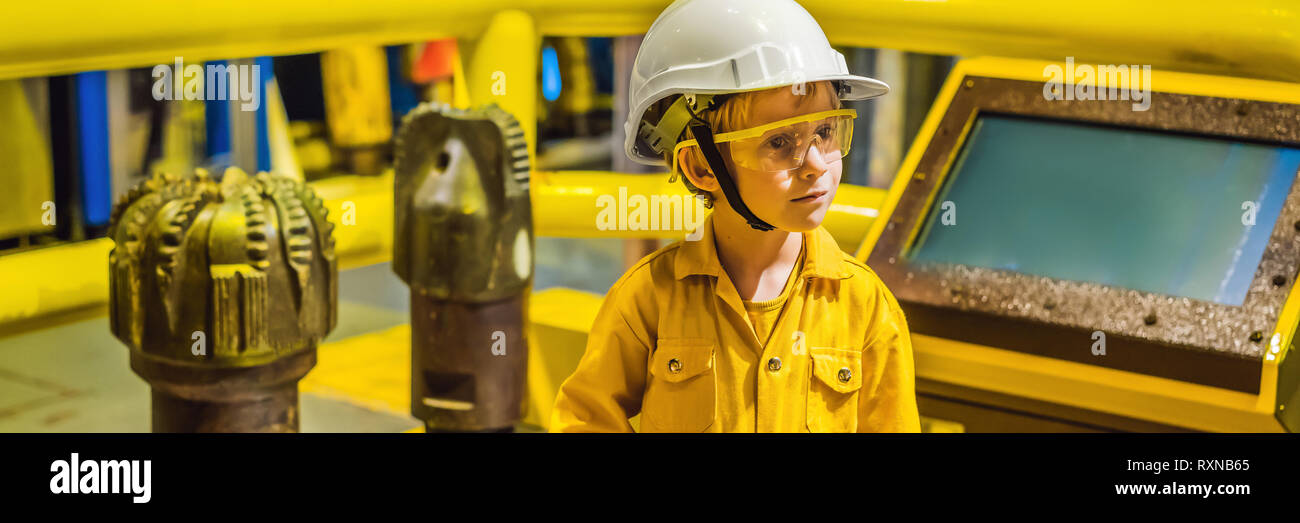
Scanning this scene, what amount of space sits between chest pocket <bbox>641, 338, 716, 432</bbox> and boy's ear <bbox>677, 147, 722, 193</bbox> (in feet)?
0.55

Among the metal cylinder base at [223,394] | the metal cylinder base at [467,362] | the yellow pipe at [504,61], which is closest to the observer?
the metal cylinder base at [223,394]

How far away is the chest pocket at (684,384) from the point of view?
149cm

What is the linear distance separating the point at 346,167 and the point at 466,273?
2.38 metres

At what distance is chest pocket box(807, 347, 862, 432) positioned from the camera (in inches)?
58.8

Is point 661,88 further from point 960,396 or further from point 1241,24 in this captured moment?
point 1241,24

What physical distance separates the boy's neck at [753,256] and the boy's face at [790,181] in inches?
2.0

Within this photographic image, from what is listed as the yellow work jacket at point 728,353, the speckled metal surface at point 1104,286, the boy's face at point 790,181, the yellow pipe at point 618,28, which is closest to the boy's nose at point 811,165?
the boy's face at point 790,181

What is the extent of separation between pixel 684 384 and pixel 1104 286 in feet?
2.41

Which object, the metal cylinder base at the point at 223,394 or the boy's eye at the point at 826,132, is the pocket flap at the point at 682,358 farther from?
the metal cylinder base at the point at 223,394

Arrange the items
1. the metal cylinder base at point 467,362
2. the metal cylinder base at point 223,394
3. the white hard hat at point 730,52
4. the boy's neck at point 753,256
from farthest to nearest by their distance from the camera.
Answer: the metal cylinder base at point 467,362, the metal cylinder base at point 223,394, the boy's neck at point 753,256, the white hard hat at point 730,52

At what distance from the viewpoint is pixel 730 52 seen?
1.41 m

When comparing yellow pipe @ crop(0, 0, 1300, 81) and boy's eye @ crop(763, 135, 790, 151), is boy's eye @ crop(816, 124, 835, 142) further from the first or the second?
yellow pipe @ crop(0, 0, 1300, 81)

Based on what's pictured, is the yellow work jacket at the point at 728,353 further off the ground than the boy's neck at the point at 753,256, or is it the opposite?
the boy's neck at the point at 753,256
